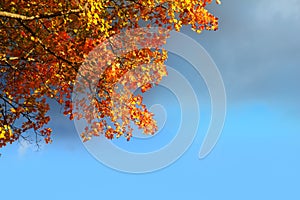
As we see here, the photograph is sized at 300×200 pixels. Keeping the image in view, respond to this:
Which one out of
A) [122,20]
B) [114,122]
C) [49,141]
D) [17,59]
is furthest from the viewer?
[49,141]

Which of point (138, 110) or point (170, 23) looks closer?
point (170, 23)

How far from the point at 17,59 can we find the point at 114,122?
16.9 feet

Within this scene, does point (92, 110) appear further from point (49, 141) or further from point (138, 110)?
point (49, 141)

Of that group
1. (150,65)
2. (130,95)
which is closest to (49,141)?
(130,95)

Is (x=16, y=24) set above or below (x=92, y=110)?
above

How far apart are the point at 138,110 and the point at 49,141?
5.78 meters

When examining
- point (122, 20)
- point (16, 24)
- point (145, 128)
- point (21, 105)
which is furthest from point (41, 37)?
point (145, 128)

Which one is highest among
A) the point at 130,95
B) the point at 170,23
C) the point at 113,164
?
the point at 170,23

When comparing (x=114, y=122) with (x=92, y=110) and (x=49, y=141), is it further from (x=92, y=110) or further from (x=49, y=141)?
(x=49, y=141)

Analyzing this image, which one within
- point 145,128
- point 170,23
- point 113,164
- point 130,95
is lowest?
point 113,164

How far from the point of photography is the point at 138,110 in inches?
702

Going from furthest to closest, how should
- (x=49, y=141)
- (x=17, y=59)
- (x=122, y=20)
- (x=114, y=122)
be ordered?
(x=49, y=141) → (x=114, y=122) → (x=17, y=59) → (x=122, y=20)

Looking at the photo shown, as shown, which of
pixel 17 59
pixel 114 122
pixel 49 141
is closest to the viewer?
pixel 17 59

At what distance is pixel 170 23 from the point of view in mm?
15992
